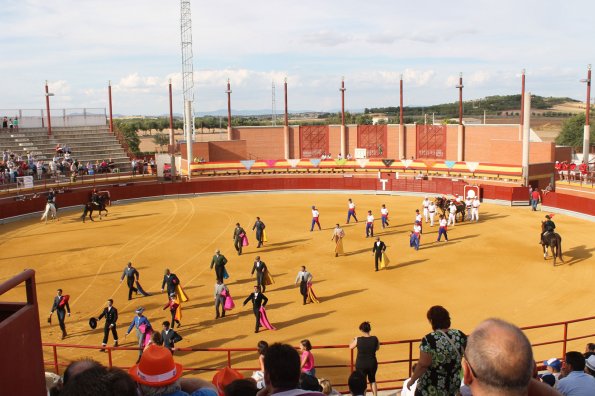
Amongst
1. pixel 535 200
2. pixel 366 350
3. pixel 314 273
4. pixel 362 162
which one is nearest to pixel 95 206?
pixel 314 273

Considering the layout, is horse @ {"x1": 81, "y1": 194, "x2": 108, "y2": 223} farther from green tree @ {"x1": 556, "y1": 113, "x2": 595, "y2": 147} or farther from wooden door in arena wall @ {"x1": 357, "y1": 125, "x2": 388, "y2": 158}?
green tree @ {"x1": 556, "y1": 113, "x2": 595, "y2": 147}

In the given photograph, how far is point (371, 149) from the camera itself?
63.8 metres

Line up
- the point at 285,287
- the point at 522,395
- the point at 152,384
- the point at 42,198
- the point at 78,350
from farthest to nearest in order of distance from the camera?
the point at 42,198
the point at 285,287
the point at 78,350
the point at 152,384
the point at 522,395

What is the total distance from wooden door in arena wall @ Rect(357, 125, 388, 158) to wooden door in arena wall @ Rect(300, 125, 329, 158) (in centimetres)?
394

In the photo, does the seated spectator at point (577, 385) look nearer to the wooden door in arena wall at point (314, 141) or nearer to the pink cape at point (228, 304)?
the pink cape at point (228, 304)

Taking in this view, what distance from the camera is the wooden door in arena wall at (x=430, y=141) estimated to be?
195 ft

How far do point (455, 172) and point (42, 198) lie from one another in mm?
34753

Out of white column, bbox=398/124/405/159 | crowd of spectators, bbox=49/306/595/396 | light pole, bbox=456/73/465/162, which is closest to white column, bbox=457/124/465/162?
light pole, bbox=456/73/465/162

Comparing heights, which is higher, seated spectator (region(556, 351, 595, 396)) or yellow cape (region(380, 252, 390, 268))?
seated spectator (region(556, 351, 595, 396))

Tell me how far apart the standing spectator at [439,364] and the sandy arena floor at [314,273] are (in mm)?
7897

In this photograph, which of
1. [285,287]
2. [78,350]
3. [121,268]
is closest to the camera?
[78,350]

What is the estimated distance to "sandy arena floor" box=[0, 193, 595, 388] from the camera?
16.1 meters

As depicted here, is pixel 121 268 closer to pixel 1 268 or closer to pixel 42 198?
pixel 1 268

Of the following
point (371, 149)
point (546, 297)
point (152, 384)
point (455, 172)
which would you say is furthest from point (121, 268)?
point (371, 149)
